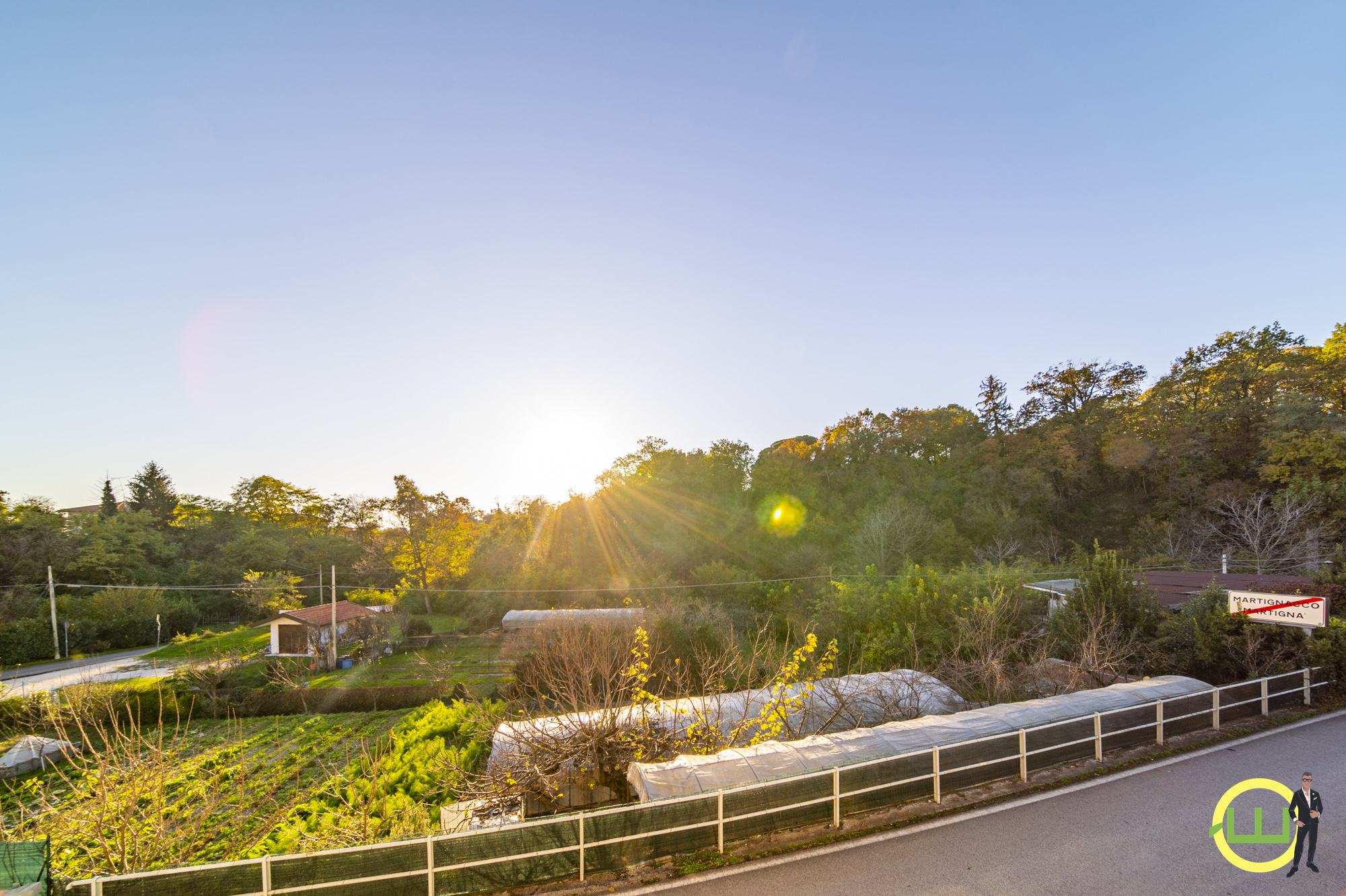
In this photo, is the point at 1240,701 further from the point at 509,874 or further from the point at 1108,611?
the point at 509,874

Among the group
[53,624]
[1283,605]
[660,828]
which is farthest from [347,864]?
[53,624]

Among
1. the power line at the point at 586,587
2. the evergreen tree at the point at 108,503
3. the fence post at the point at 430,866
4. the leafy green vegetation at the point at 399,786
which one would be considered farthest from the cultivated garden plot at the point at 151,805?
the evergreen tree at the point at 108,503

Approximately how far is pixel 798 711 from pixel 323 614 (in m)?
28.7

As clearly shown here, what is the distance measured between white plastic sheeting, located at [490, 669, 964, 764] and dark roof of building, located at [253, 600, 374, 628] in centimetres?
2297

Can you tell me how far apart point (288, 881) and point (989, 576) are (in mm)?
20756

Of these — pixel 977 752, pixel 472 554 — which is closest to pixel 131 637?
pixel 472 554

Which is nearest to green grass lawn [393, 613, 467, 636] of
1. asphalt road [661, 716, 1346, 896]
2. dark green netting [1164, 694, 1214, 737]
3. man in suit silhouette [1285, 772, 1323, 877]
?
asphalt road [661, 716, 1346, 896]

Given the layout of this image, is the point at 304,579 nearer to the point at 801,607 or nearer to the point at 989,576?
the point at 801,607

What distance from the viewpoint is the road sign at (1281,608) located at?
10.7 m

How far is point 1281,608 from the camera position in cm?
1124

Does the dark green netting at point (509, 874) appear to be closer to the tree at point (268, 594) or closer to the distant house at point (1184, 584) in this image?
the distant house at point (1184, 584)

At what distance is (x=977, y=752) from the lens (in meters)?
7.56

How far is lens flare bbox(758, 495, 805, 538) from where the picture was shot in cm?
3778

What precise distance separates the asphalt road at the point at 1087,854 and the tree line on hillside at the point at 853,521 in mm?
12191
